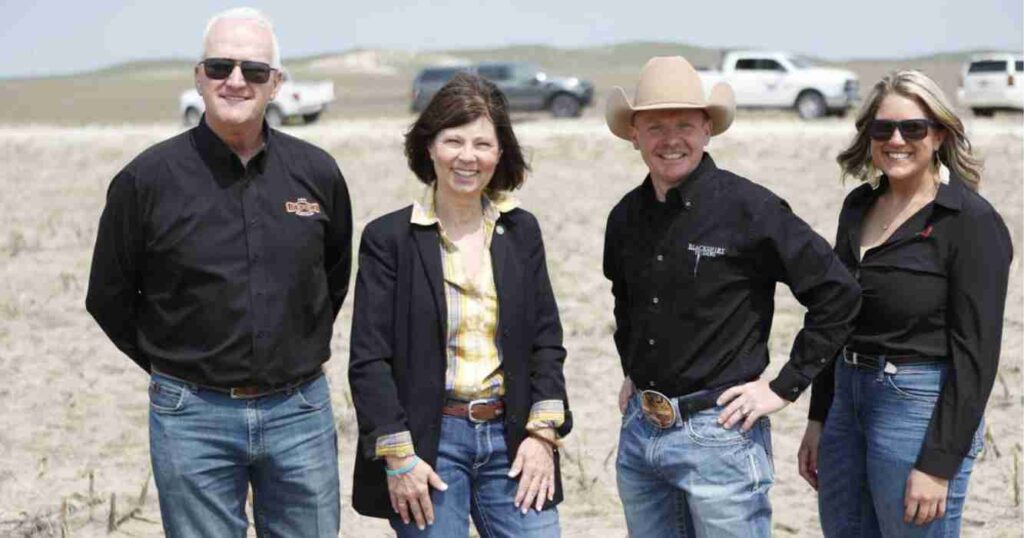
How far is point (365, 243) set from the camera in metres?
3.60

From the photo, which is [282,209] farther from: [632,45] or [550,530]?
[632,45]

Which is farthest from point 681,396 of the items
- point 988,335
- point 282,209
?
point 282,209

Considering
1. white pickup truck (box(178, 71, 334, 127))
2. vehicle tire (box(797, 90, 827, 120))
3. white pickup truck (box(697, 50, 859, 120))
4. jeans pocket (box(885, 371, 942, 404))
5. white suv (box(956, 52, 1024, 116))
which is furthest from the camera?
white pickup truck (box(178, 71, 334, 127))

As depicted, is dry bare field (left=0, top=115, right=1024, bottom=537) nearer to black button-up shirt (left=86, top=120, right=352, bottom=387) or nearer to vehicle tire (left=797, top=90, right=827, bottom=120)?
black button-up shirt (left=86, top=120, right=352, bottom=387)

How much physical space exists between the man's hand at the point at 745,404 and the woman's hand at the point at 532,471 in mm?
490

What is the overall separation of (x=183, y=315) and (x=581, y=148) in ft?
48.2

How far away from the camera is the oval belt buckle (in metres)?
3.60

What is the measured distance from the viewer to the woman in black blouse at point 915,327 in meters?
3.55

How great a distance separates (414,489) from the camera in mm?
3508

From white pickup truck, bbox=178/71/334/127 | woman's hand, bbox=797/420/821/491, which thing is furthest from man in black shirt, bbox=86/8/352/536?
white pickup truck, bbox=178/71/334/127

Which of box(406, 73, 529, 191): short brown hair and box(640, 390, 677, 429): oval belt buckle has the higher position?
box(406, 73, 529, 191): short brown hair

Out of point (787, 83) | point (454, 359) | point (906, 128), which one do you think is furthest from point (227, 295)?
point (787, 83)

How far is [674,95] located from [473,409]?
3.34 feet

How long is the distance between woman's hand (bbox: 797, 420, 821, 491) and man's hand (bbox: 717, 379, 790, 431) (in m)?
0.56
